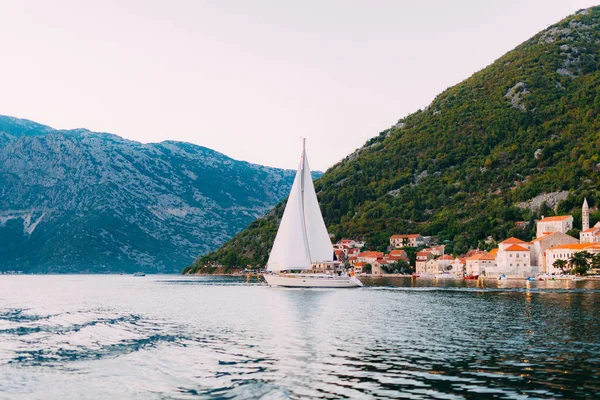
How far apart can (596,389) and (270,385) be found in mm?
12670

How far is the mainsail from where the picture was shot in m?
99.8

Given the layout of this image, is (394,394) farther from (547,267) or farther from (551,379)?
(547,267)

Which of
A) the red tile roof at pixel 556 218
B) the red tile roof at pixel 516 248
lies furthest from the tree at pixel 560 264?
the red tile roof at pixel 556 218

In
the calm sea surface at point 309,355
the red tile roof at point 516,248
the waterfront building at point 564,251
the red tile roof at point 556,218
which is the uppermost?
the red tile roof at point 556,218

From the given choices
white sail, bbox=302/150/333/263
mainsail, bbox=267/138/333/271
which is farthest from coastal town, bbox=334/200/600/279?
mainsail, bbox=267/138/333/271

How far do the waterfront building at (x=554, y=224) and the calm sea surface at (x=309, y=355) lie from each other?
5384 inches

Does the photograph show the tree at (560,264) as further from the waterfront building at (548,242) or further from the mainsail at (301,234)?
the mainsail at (301,234)

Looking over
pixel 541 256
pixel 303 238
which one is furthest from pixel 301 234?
pixel 541 256

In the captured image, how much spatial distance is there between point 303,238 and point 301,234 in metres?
0.71

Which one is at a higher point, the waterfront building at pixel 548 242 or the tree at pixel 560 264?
the waterfront building at pixel 548 242

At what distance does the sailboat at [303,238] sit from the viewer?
9981cm

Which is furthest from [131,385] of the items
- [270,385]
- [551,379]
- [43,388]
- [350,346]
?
[551,379]

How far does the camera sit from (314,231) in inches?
4026

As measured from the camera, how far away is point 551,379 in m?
26.7
